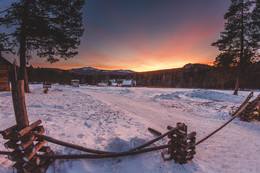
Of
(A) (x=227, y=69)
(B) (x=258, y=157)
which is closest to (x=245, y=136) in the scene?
(B) (x=258, y=157)

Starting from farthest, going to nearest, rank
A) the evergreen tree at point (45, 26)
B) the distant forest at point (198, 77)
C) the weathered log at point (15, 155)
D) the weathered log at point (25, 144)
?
the distant forest at point (198, 77) → the evergreen tree at point (45, 26) → the weathered log at point (15, 155) → the weathered log at point (25, 144)

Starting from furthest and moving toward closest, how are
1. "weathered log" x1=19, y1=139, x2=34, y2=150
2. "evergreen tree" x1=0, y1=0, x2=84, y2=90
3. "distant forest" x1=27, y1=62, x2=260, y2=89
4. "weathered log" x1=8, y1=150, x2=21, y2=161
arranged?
"distant forest" x1=27, y1=62, x2=260, y2=89, "evergreen tree" x1=0, y1=0, x2=84, y2=90, "weathered log" x1=8, y1=150, x2=21, y2=161, "weathered log" x1=19, y1=139, x2=34, y2=150

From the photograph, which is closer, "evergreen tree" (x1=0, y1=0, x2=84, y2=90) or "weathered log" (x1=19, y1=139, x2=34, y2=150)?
"weathered log" (x1=19, y1=139, x2=34, y2=150)

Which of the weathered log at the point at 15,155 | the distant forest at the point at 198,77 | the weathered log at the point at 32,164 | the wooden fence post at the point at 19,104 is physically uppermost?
the distant forest at the point at 198,77

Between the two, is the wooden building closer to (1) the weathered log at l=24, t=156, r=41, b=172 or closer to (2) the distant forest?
(1) the weathered log at l=24, t=156, r=41, b=172

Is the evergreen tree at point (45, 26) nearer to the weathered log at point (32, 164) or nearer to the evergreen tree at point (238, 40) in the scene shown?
the weathered log at point (32, 164)

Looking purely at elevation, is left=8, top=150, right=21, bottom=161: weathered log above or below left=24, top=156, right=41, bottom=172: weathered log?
above

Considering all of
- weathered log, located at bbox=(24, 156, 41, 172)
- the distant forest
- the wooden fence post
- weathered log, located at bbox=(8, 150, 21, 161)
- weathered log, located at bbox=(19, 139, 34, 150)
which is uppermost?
the distant forest

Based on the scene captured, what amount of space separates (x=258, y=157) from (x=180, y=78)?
4110cm

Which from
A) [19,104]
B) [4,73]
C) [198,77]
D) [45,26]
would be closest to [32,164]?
[19,104]

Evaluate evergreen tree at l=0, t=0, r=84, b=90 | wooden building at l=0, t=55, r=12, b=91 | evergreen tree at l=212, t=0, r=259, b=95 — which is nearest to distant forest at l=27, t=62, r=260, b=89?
evergreen tree at l=212, t=0, r=259, b=95

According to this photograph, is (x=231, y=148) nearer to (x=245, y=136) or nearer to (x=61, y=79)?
(x=245, y=136)

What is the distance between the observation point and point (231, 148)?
376 centimetres

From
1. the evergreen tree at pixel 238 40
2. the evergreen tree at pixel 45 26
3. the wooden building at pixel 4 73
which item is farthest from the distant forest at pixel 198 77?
the wooden building at pixel 4 73
